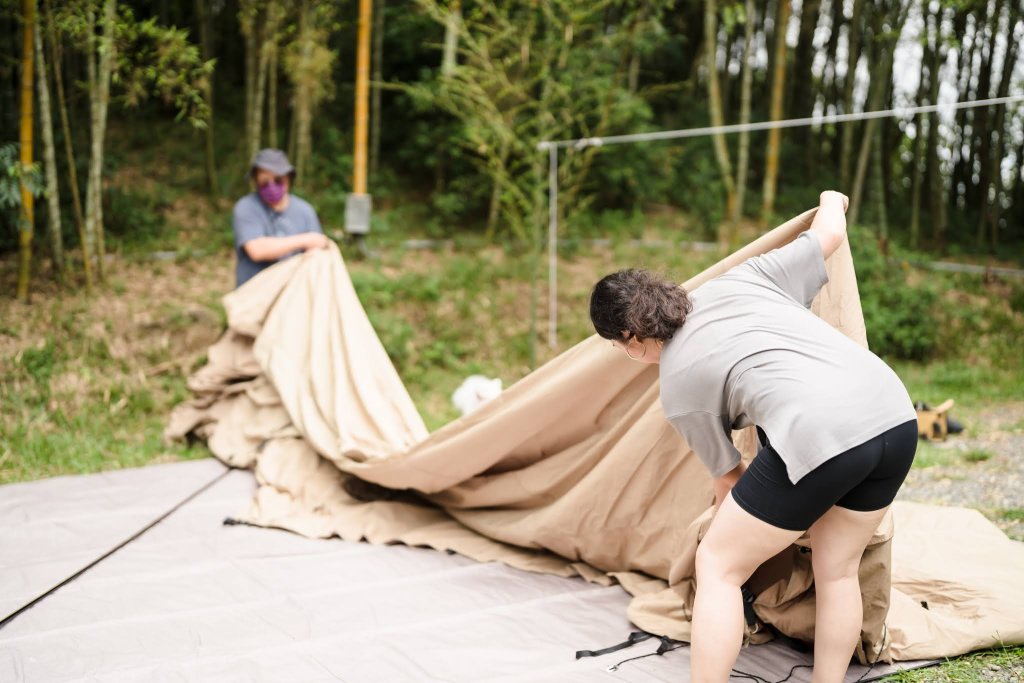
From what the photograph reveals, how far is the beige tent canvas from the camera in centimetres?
231

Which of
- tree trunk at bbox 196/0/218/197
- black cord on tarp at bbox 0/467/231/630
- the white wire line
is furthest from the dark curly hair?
tree trunk at bbox 196/0/218/197

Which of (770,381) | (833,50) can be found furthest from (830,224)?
(833,50)

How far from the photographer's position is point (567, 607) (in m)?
2.58

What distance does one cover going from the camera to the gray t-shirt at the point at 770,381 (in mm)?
1692

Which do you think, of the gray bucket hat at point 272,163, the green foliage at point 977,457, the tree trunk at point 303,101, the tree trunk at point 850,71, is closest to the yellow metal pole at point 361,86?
the tree trunk at point 303,101

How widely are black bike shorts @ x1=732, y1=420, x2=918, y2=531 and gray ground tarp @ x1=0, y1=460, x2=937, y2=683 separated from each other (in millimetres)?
589

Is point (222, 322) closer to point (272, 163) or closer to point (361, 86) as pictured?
point (272, 163)

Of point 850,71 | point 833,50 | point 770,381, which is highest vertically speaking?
point 833,50

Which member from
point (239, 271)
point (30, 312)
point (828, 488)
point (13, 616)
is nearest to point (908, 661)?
point (828, 488)

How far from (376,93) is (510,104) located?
8.80ft

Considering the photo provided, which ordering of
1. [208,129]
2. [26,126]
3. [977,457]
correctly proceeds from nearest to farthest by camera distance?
[977,457] → [26,126] → [208,129]

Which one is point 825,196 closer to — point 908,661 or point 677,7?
point 908,661

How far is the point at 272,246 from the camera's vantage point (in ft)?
13.7

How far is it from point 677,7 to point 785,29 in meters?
4.48
